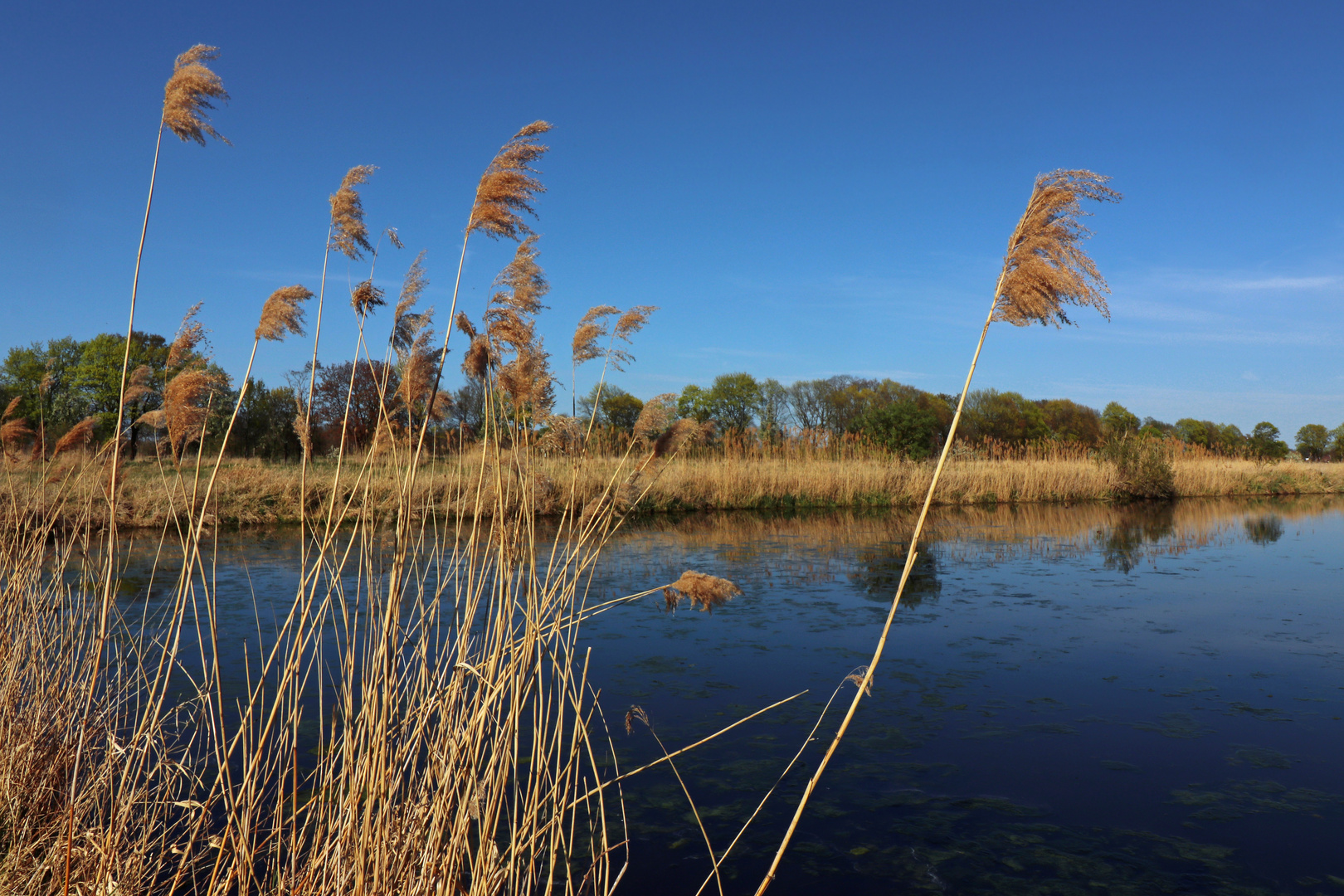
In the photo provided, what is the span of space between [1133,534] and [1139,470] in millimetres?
7040

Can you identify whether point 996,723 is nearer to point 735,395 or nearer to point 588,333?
point 588,333

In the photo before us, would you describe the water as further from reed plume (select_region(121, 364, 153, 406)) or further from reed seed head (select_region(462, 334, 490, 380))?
reed seed head (select_region(462, 334, 490, 380))

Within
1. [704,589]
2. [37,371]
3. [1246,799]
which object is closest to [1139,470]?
[1246,799]

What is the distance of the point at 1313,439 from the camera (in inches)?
2119

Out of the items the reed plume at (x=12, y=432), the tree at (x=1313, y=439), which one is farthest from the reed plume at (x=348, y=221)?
the tree at (x=1313, y=439)

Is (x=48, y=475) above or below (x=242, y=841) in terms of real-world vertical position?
above

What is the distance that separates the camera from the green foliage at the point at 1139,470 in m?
16.4

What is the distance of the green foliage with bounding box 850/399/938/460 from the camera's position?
64.2ft

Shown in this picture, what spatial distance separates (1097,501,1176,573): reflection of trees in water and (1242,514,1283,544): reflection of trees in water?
94 centimetres

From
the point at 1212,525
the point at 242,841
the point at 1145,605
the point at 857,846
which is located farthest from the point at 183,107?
the point at 1212,525

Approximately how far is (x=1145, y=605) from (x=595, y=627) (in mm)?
4203

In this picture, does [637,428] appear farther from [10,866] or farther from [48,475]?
[48,475]

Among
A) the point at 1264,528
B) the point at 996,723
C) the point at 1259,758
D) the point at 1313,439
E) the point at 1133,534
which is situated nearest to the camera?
the point at 1259,758

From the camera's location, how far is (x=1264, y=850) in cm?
253
